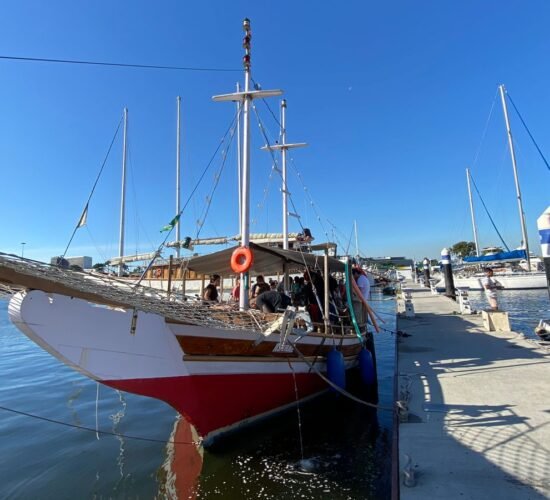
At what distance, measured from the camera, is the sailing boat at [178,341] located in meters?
3.94

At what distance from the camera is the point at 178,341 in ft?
17.5

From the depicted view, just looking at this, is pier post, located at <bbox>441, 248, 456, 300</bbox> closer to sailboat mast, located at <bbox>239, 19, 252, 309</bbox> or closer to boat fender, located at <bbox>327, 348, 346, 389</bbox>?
boat fender, located at <bbox>327, 348, 346, 389</bbox>

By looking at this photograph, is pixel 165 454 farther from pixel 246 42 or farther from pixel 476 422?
pixel 246 42

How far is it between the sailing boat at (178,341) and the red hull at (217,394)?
0.01 m

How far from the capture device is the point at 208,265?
9.54 meters

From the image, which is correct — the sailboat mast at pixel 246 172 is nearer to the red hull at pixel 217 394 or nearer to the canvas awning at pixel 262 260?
the canvas awning at pixel 262 260

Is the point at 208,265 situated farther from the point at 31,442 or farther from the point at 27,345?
the point at 27,345

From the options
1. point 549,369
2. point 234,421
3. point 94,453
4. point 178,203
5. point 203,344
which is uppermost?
point 178,203

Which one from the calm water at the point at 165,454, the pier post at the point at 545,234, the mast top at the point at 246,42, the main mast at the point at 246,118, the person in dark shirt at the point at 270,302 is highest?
the mast top at the point at 246,42

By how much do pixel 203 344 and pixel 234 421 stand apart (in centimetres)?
161

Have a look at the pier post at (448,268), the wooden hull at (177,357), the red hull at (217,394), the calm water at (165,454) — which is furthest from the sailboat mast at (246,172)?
the pier post at (448,268)

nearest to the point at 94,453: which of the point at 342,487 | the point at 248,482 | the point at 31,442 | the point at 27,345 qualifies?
the point at 31,442

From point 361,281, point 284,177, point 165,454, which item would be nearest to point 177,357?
point 165,454

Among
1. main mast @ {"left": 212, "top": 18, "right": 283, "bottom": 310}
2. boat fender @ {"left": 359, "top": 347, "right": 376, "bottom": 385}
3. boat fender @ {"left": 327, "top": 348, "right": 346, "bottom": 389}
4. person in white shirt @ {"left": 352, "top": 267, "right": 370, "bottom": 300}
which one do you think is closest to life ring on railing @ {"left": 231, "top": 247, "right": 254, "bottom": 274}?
main mast @ {"left": 212, "top": 18, "right": 283, "bottom": 310}
